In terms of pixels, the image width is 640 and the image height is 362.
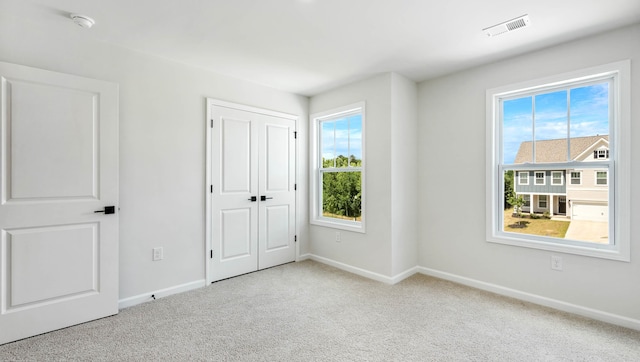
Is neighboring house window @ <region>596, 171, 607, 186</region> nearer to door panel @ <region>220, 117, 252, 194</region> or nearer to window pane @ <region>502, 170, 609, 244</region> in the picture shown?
window pane @ <region>502, 170, 609, 244</region>

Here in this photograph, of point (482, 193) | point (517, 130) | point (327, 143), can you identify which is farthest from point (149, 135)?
point (517, 130)

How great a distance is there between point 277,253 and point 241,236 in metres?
0.63

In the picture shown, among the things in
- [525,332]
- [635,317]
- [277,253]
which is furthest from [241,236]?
[635,317]

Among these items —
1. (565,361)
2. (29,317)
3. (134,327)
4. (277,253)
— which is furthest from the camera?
(277,253)

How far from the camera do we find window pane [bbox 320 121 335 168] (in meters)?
4.33

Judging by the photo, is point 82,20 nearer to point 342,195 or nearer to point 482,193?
point 342,195

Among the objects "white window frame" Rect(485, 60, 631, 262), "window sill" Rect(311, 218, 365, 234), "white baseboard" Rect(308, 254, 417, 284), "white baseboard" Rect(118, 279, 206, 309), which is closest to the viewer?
"white window frame" Rect(485, 60, 631, 262)

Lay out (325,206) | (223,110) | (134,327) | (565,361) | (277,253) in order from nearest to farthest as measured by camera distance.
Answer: (565,361) < (134,327) < (223,110) < (277,253) < (325,206)

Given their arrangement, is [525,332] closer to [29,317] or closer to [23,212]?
[29,317]

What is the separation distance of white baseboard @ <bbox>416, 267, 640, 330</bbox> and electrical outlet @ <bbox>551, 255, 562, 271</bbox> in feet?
0.98

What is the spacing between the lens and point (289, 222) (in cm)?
427

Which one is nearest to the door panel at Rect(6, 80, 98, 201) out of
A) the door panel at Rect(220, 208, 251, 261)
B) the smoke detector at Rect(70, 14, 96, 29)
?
the smoke detector at Rect(70, 14, 96, 29)

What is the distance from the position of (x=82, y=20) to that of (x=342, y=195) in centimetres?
323

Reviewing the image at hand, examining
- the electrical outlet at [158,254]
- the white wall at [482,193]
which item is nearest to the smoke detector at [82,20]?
the electrical outlet at [158,254]
